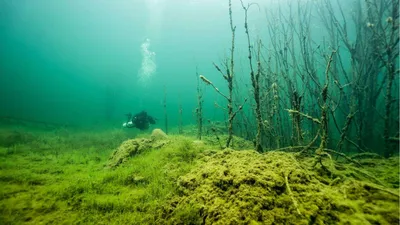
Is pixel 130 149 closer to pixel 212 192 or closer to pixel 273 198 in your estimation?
pixel 212 192

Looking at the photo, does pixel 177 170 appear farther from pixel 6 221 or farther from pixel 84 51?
pixel 84 51

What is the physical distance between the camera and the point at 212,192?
7.76ft

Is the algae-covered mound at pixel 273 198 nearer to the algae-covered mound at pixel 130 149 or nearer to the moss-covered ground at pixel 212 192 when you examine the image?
the moss-covered ground at pixel 212 192

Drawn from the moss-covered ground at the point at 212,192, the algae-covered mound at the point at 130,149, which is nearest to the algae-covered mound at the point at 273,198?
the moss-covered ground at the point at 212,192

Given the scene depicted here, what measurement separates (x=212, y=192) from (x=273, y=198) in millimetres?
754

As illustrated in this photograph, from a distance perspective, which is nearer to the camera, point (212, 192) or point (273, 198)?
point (273, 198)

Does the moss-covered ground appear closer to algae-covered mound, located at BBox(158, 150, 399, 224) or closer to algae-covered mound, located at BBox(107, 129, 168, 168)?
algae-covered mound, located at BBox(158, 150, 399, 224)

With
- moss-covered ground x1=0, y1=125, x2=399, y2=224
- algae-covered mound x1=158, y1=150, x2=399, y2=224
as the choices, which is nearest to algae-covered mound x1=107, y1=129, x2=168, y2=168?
moss-covered ground x1=0, y1=125, x2=399, y2=224

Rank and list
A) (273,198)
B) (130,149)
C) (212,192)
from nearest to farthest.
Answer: (273,198)
(212,192)
(130,149)

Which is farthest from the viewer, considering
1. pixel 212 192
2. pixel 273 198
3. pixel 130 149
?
pixel 130 149

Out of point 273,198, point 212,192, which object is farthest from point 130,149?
point 273,198

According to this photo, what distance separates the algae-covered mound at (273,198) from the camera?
1633mm

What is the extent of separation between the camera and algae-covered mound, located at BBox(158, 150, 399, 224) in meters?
1.63

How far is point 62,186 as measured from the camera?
147 inches
